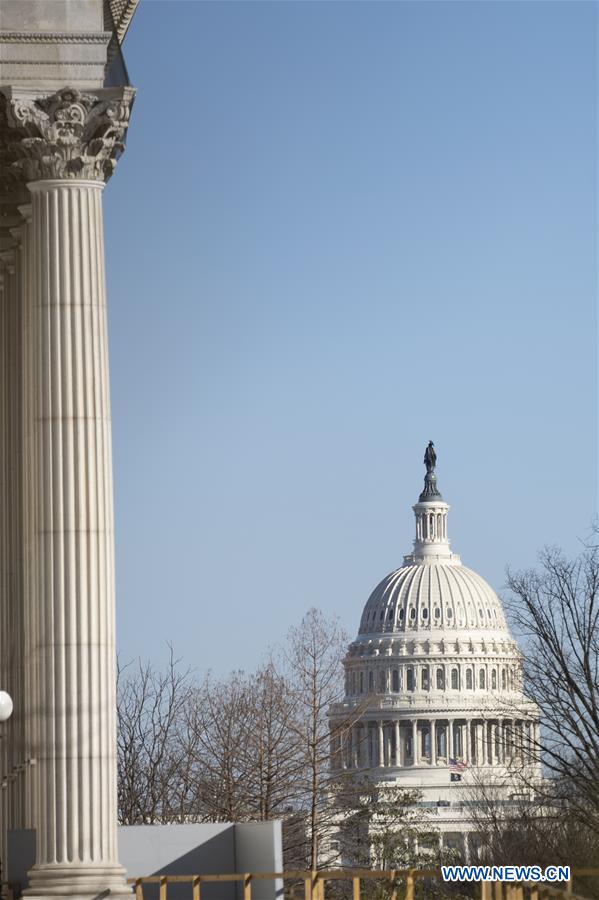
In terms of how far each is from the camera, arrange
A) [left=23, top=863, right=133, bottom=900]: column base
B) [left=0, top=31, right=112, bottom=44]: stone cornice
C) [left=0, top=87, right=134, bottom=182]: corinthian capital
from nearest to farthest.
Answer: [left=23, top=863, right=133, bottom=900]: column base
[left=0, top=87, right=134, bottom=182]: corinthian capital
[left=0, top=31, right=112, bottom=44]: stone cornice

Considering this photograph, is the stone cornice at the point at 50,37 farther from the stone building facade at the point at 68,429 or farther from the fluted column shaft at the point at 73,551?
the fluted column shaft at the point at 73,551

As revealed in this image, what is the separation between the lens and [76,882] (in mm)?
23469

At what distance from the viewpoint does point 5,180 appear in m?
29.4

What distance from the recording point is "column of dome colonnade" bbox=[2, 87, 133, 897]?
2395 centimetres

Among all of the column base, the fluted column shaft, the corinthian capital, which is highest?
the corinthian capital

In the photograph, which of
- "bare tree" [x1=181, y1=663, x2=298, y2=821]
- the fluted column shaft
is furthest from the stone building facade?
"bare tree" [x1=181, y1=663, x2=298, y2=821]

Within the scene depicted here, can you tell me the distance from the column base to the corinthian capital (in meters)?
8.12

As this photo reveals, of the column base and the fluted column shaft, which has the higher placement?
the fluted column shaft

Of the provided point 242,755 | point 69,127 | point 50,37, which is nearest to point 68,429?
point 69,127

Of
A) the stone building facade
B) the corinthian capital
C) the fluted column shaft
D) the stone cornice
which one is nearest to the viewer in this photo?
the fluted column shaft

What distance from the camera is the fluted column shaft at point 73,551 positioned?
23.9 meters

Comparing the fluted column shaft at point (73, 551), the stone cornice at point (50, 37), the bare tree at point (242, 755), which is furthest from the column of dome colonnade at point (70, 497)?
the bare tree at point (242, 755)

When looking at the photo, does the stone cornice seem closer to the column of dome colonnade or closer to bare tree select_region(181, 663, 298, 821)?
the column of dome colonnade

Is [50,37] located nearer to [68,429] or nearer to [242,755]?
[68,429]
